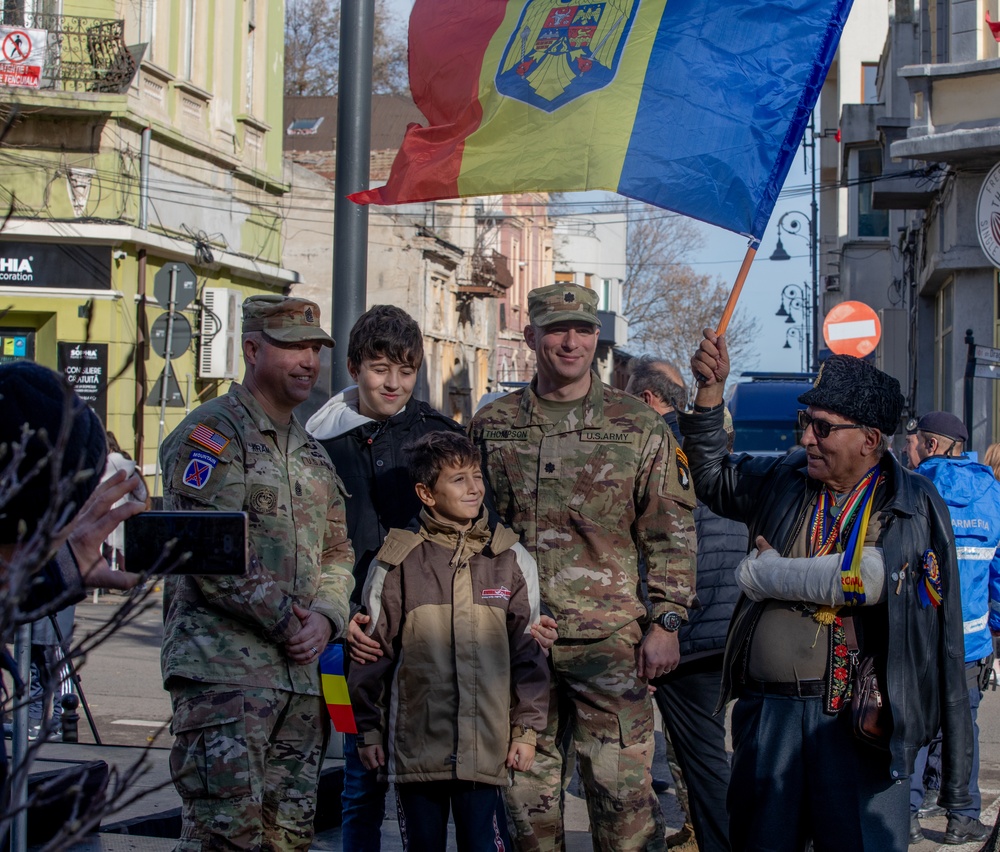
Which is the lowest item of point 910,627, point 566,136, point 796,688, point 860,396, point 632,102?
point 796,688

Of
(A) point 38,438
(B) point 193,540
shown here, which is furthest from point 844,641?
(A) point 38,438

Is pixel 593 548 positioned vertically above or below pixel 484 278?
below

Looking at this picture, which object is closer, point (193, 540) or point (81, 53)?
point (193, 540)

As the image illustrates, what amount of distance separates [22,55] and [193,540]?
708 inches

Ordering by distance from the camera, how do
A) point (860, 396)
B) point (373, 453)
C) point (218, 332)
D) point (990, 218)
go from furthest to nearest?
1. point (218, 332)
2. point (990, 218)
3. point (373, 453)
4. point (860, 396)

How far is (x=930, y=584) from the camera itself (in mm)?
3934

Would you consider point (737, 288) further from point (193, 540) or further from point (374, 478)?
point (193, 540)

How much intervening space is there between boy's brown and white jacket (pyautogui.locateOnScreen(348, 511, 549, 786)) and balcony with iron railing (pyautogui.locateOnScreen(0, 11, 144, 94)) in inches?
637

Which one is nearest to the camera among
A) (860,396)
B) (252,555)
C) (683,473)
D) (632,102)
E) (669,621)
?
(252,555)

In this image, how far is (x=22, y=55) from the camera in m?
18.4

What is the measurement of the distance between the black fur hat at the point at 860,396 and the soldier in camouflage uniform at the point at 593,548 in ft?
2.51

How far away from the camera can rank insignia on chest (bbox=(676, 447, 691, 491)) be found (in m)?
4.74

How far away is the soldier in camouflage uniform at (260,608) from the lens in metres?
3.88

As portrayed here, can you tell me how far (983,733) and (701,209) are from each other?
18.6 ft
